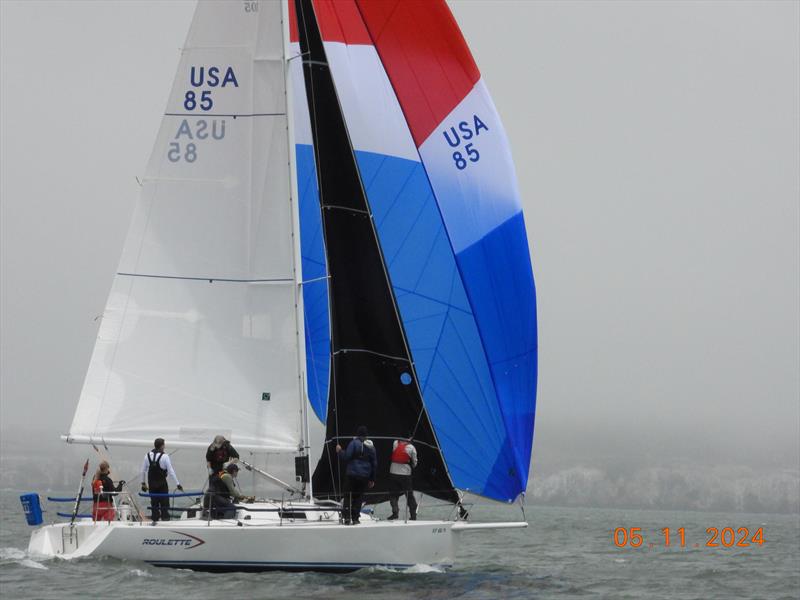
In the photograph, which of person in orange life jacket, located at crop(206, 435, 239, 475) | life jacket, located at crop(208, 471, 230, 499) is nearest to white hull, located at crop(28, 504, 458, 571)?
life jacket, located at crop(208, 471, 230, 499)

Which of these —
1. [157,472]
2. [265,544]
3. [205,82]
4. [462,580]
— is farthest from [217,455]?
[205,82]

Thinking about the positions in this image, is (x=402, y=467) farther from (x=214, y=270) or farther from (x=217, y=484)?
(x=214, y=270)

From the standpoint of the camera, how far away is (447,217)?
66.8 ft

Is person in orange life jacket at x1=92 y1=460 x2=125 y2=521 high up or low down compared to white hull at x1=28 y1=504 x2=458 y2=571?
up

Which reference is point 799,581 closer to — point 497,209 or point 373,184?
point 497,209

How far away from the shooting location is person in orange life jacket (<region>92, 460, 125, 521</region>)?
58.2 feet

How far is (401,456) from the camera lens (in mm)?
18641

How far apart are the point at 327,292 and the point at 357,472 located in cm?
328

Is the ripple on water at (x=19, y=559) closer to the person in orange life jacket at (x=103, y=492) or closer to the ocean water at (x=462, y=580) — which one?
the ocean water at (x=462, y=580)

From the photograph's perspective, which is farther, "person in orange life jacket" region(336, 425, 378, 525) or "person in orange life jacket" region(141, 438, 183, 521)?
"person in orange life jacket" region(141, 438, 183, 521)

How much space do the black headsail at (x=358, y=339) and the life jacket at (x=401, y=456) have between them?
0.48 m

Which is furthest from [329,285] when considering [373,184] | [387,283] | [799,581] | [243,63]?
[799,581]

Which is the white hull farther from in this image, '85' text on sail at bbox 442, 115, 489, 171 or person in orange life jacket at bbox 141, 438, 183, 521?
'85' text on sail at bbox 442, 115, 489, 171

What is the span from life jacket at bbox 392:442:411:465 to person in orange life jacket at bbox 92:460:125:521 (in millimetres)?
4157
